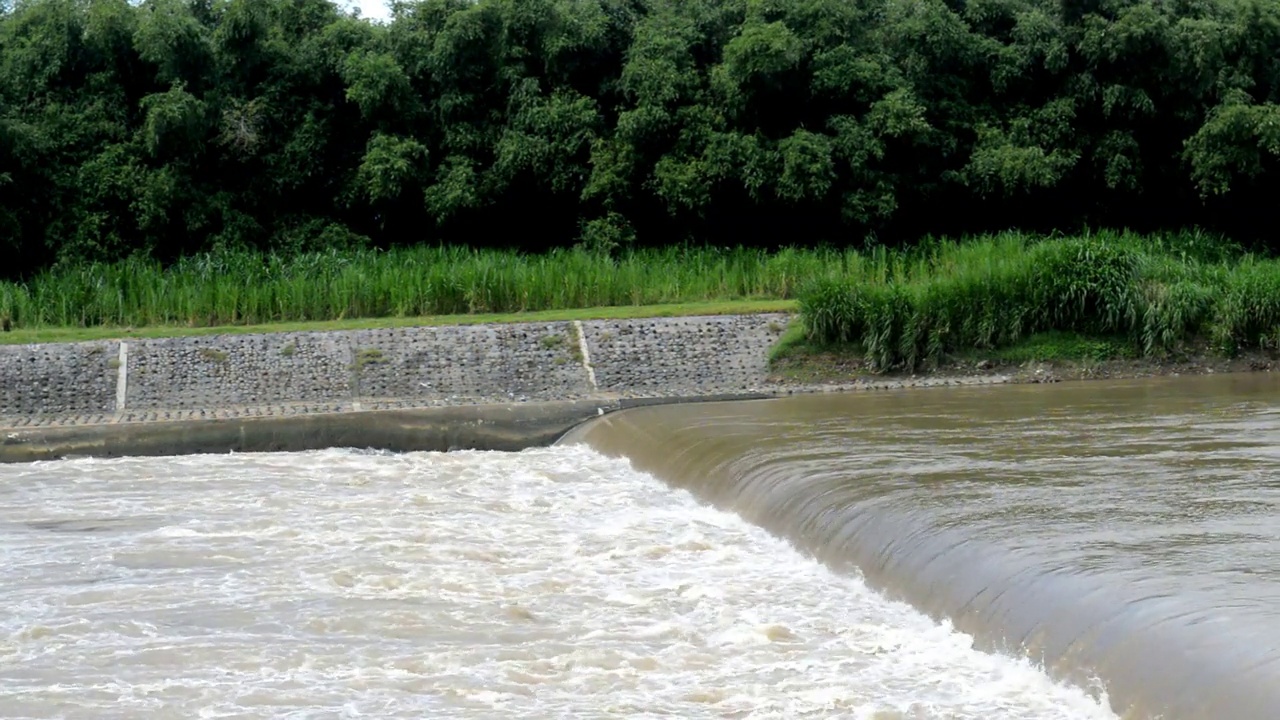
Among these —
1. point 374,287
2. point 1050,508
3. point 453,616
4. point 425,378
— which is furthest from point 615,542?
point 374,287

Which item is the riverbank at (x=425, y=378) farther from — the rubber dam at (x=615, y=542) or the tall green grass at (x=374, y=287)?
the tall green grass at (x=374, y=287)

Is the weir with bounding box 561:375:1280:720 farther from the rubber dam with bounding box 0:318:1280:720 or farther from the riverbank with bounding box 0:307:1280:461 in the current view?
the riverbank with bounding box 0:307:1280:461

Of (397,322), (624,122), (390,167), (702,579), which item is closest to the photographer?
(702,579)

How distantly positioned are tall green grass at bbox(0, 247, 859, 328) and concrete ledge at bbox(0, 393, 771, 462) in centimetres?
371

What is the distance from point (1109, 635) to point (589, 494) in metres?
5.62

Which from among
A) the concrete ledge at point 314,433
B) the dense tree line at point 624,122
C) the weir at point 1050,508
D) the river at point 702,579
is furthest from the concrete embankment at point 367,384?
the dense tree line at point 624,122

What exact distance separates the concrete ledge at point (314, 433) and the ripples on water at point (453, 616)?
1.80 metres

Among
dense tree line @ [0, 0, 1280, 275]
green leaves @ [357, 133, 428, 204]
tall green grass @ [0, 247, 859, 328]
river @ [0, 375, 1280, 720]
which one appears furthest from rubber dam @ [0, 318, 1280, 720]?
dense tree line @ [0, 0, 1280, 275]

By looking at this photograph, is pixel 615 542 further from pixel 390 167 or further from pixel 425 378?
pixel 390 167

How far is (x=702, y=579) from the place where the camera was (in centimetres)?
790

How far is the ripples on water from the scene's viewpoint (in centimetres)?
600

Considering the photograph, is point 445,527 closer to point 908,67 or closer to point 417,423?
point 417,423

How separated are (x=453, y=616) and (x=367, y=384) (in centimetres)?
716

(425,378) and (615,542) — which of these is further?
(425,378)
